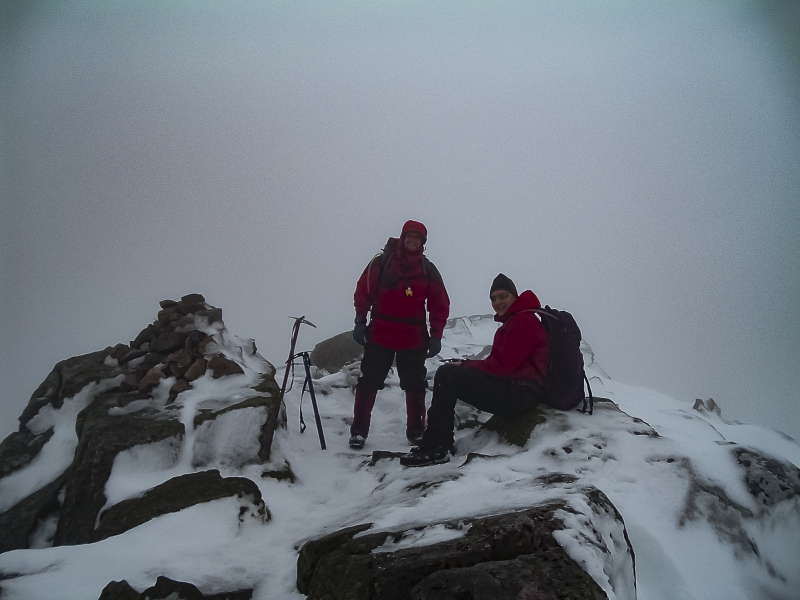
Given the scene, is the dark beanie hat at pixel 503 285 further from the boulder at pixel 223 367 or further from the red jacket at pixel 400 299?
the boulder at pixel 223 367

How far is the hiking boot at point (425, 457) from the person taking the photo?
16.4ft

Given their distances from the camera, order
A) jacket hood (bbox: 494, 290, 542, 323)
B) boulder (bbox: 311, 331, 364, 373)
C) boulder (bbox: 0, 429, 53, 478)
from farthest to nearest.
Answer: boulder (bbox: 311, 331, 364, 373) < boulder (bbox: 0, 429, 53, 478) < jacket hood (bbox: 494, 290, 542, 323)

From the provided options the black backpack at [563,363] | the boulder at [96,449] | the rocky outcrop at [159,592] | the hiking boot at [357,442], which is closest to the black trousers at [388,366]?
the hiking boot at [357,442]

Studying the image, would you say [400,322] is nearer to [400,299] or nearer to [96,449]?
[400,299]

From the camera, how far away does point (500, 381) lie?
17.0ft

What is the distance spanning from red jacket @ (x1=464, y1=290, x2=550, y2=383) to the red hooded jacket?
53.8 inches

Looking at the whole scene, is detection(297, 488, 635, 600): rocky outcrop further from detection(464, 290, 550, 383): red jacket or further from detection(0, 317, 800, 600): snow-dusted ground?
detection(464, 290, 550, 383): red jacket

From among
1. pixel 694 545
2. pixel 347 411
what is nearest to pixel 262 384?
pixel 347 411

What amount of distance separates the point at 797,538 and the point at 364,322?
195 inches

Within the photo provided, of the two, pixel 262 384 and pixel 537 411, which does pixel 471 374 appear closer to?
pixel 537 411

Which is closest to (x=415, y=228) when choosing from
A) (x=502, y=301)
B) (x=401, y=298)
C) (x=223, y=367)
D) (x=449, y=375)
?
(x=401, y=298)

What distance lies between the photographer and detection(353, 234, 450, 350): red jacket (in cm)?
636

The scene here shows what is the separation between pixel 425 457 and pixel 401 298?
2.28m

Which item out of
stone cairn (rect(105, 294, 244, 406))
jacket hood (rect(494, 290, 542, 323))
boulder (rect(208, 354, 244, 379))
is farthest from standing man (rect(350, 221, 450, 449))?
stone cairn (rect(105, 294, 244, 406))
